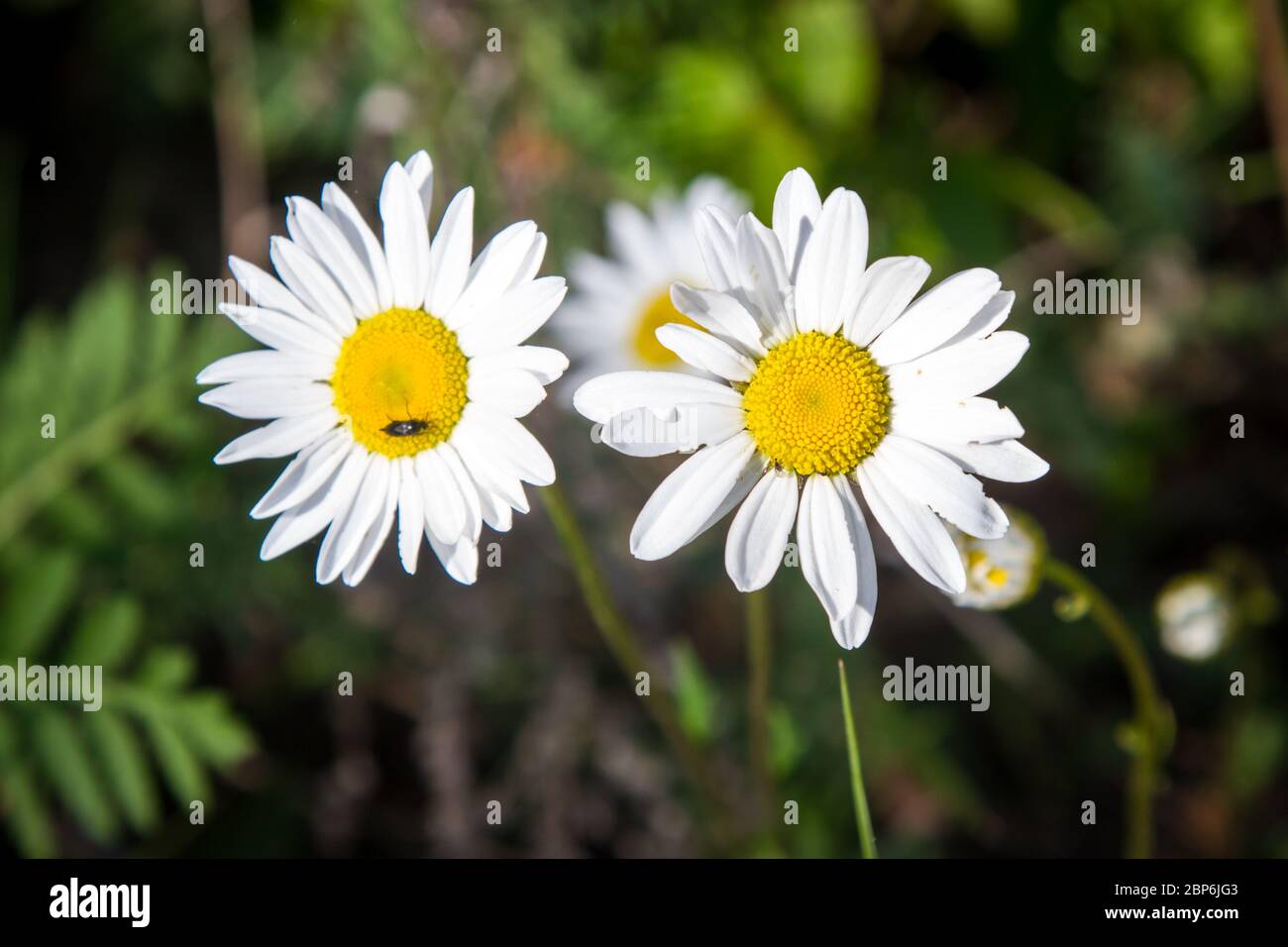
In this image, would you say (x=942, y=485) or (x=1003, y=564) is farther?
(x=1003, y=564)

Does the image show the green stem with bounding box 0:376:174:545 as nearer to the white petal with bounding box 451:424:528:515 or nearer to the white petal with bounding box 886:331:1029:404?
the white petal with bounding box 451:424:528:515

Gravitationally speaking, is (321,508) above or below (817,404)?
below

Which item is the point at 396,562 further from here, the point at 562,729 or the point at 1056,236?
the point at 1056,236

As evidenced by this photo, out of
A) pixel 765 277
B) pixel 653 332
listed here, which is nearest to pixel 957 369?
pixel 765 277

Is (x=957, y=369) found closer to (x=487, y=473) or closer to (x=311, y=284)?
(x=487, y=473)

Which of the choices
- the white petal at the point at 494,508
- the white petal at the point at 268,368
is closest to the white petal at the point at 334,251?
the white petal at the point at 268,368

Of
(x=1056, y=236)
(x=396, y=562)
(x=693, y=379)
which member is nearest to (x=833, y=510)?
(x=693, y=379)
